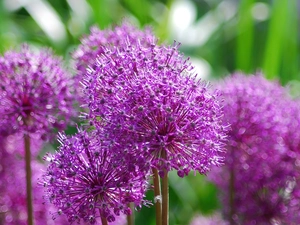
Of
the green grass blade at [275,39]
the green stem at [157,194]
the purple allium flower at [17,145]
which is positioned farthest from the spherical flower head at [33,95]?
the green grass blade at [275,39]

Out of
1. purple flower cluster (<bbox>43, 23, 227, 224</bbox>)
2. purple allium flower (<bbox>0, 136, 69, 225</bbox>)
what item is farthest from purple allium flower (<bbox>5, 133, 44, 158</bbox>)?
purple flower cluster (<bbox>43, 23, 227, 224</bbox>)

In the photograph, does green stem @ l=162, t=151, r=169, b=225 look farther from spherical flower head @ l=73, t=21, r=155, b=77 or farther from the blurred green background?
the blurred green background

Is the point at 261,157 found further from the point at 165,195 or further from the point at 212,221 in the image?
the point at 165,195

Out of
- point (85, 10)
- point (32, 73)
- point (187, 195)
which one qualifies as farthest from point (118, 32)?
point (85, 10)

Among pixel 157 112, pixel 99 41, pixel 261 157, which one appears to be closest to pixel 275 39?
pixel 261 157

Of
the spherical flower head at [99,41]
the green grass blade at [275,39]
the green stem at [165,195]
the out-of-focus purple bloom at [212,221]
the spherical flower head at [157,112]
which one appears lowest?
the green stem at [165,195]

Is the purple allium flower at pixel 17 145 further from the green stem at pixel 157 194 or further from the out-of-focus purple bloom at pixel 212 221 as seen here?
the green stem at pixel 157 194
